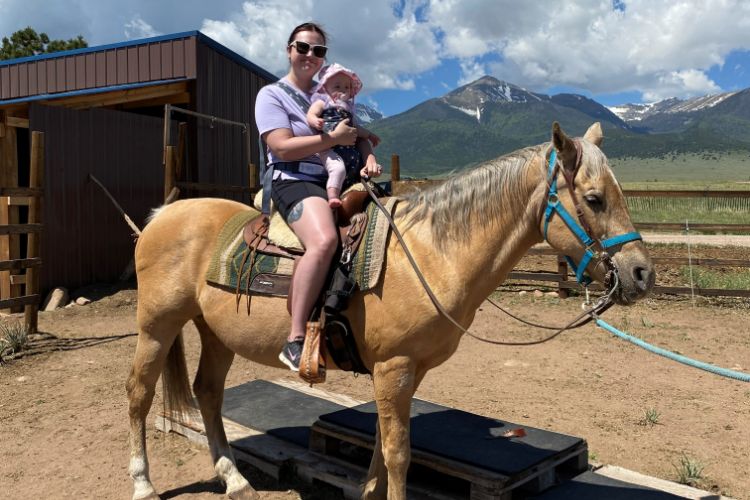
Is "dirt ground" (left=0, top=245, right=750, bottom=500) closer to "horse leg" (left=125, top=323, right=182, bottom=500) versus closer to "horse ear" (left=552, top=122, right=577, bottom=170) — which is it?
"horse leg" (left=125, top=323, right=182, bottom=500)

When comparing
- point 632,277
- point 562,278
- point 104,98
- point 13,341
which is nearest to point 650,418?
point 632,277

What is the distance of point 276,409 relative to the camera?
4.78 metres

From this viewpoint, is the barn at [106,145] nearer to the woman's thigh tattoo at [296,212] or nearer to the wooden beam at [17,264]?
the wooden beam at [17,264]

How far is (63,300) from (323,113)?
8475mm

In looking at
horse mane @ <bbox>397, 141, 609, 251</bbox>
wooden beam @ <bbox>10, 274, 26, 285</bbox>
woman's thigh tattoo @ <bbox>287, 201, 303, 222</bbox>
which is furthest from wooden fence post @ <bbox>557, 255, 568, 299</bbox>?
wooden beam @ <bbox>10, 274, 26, 285</bbox>

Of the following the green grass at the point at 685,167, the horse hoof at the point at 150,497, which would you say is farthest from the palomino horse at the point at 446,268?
the green grass at the point at 685,167

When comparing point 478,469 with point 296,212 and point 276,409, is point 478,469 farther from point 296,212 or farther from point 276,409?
point 276,409

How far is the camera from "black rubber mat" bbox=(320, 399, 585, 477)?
335 cm

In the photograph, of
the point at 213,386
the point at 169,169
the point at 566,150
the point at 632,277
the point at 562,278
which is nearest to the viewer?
the point at 632,277

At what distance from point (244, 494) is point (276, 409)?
1111 mm

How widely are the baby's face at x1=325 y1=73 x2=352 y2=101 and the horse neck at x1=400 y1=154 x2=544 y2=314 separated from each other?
0.97 meters

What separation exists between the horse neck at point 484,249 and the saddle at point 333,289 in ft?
1.41

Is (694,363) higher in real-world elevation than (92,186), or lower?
lower

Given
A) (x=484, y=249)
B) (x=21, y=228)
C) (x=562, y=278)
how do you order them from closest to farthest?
(x=484, y=249) < (x=21, y=228) < (x=562, y=278)
